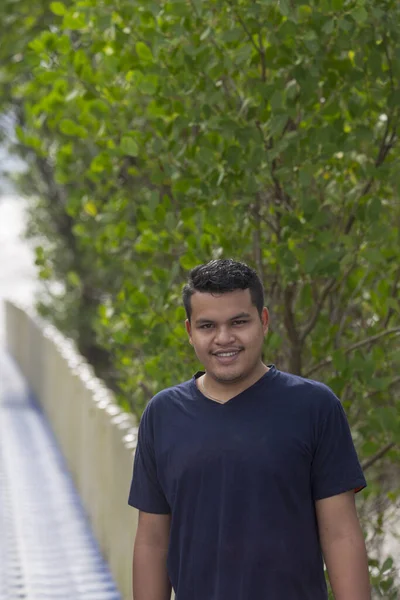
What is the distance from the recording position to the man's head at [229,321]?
3.36 meters

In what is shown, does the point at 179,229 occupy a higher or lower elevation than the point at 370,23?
lower

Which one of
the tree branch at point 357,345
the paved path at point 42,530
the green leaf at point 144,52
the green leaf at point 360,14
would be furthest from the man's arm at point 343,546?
the paved path at point 42,530

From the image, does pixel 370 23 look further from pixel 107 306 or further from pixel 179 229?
pixel 107 306

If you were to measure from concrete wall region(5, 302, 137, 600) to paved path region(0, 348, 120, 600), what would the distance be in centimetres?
13

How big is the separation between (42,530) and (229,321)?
6.76 metres

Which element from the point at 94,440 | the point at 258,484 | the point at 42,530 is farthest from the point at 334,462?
the point at 42,530

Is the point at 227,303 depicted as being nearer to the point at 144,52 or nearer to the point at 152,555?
the point at 152,555

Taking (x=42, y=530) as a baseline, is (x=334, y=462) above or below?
below

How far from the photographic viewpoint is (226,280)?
3.38 m

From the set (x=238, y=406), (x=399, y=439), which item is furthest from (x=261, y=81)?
(x=238, y=406)

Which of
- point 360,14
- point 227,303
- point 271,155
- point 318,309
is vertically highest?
point 360,14

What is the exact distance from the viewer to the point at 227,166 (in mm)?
5570

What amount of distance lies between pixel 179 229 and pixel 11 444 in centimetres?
838

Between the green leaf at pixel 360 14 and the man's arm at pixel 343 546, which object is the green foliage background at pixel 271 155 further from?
the man's arm at pixel 343 546
